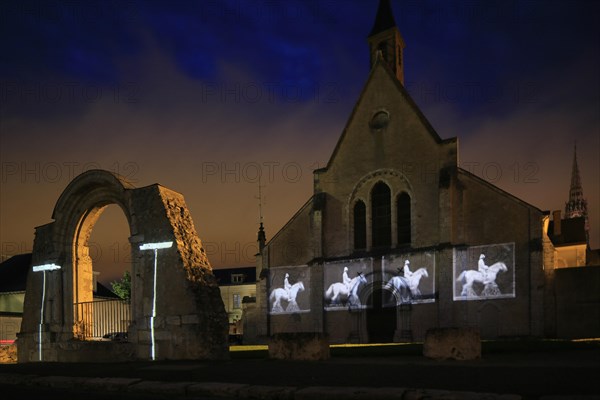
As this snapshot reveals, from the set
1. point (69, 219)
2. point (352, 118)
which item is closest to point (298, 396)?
point (69, 219)

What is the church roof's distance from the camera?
33.2m

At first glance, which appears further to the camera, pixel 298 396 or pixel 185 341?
pixel 185 341

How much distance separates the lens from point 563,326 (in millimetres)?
22203

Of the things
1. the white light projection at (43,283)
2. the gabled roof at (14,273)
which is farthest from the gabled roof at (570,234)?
the gabled roof at (14,273)

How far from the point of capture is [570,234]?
106ft

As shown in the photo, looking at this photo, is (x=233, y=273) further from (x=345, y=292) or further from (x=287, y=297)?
(x=345, y=292)

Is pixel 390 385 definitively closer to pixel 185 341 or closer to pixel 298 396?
pixel 298 396

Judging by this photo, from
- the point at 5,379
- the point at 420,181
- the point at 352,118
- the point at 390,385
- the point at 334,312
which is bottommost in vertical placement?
the point at 334,312

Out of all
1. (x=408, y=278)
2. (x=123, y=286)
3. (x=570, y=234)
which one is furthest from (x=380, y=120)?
(x=123, y=286)

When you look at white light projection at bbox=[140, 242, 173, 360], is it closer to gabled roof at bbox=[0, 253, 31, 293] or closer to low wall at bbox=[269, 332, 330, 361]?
low wall at bbox=[269, 332, 330, 361]

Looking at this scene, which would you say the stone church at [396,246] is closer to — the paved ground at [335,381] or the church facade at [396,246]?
the church facade at [396,246]

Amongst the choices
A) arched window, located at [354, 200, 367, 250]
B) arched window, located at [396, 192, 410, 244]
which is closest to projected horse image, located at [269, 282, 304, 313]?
arched window, located at [354, 200, 367, 250]

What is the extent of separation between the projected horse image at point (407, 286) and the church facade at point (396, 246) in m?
0.05

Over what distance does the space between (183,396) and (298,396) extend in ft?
5.84
